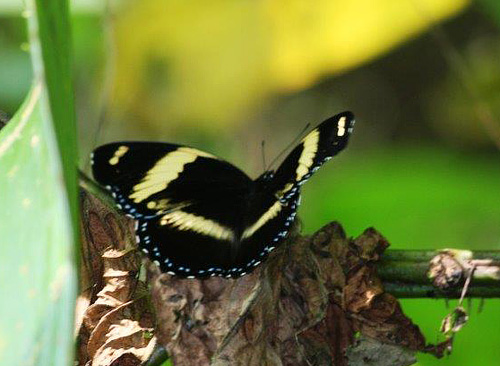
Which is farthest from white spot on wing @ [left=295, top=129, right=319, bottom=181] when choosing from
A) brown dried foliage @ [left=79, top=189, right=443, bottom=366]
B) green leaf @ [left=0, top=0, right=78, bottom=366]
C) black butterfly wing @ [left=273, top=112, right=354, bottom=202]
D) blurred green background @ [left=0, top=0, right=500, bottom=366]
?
blurred green background @ [left=0, top=0, right=500, bottom=366]

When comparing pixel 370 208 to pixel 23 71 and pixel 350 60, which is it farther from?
pixel 23 71

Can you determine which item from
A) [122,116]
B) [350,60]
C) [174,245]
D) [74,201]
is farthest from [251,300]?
[122,116]

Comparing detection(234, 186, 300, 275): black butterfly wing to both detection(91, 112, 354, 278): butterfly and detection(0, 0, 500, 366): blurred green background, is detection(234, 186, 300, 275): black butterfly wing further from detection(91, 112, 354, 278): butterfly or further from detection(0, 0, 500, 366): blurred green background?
detection(0, 0, 500, 366): blurred green background

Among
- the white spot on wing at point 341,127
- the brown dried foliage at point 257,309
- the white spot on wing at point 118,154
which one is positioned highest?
the white spot on wing at point 341,127

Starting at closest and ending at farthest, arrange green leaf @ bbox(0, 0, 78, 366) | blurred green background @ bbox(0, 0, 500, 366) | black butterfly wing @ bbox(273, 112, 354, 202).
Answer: green leaf @ bbox(0, 0, 78, 366) < black butterfly wing @ bbox(273, 112, 354, 202) < blurred green background @ bbox(0, 0, 500, 366)

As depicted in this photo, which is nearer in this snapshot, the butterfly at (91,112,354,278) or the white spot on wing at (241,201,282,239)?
the butterfly at (91,112,354,278)

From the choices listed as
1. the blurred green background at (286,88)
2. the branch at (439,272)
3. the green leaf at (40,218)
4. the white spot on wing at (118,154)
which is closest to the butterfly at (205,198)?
the white spot on wing at (118,154)

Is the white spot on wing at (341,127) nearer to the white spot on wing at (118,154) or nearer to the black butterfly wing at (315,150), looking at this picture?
the black butterfly wing at (315,150)

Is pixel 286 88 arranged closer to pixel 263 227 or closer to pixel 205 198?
pixel 205 198
